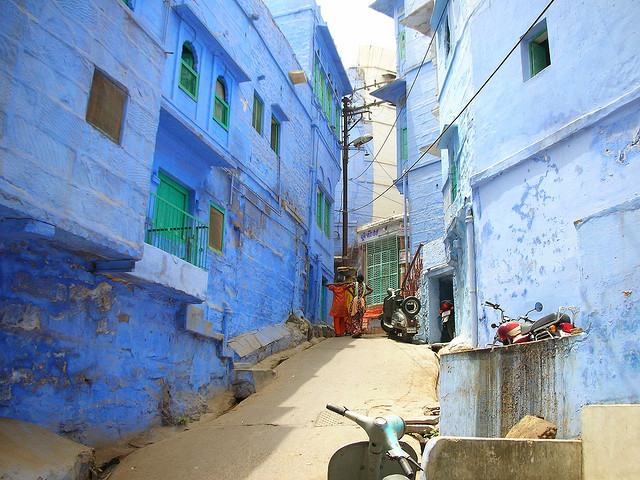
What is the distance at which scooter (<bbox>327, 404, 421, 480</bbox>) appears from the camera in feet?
13.0

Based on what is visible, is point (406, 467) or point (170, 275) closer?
point (406, 467)

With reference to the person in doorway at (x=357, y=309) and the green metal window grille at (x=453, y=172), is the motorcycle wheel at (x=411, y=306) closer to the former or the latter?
the person in doorway at (x=357, y=309)

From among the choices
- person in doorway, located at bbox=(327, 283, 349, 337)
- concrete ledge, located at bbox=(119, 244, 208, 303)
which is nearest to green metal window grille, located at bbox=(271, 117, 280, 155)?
person in doorway, located at bbox=(327, 283, 349, 337)

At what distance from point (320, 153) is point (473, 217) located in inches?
421

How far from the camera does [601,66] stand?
23.4ft

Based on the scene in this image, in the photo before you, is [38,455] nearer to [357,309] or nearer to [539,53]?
[539,53]

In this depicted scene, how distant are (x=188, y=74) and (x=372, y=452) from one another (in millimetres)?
8209

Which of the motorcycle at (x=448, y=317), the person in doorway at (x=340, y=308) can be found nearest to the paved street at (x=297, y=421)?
the motorcycle at (x=448, y=317)

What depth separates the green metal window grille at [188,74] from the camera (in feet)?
32.6

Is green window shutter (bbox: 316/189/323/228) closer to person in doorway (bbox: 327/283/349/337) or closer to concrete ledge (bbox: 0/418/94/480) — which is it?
person in doorway (bbox: 327/283/349/337)

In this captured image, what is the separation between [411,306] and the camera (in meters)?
15.3

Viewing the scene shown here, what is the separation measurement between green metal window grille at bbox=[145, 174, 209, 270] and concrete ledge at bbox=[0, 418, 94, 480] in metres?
3.19

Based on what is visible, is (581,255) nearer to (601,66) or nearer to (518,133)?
(601,66)

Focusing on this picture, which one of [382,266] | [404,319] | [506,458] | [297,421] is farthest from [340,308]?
[506,458]
